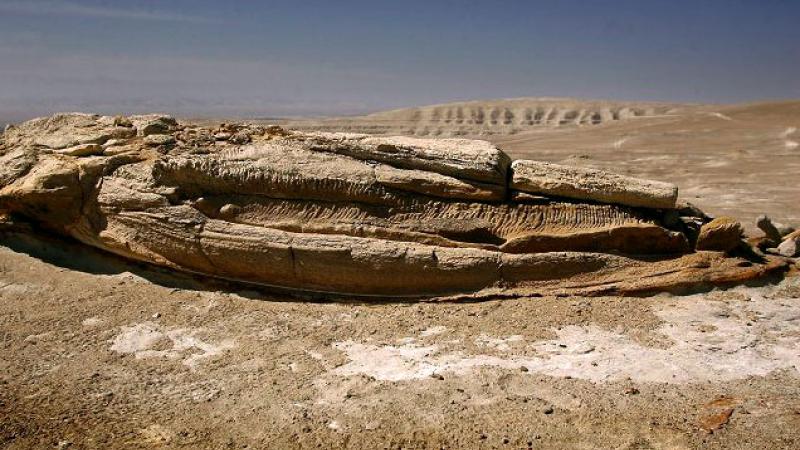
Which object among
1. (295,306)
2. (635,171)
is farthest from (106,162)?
(635,171)

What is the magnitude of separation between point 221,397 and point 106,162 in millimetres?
3711

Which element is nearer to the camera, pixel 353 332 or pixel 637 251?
pixel 353 332

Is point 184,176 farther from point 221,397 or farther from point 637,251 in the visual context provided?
point 637,251

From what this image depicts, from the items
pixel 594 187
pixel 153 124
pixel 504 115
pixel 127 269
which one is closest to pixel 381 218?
pixel 594 187

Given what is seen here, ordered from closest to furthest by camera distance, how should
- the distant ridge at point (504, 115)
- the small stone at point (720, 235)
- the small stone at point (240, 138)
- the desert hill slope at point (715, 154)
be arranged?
1. the small stone at point (720, 235)
2. the small stone at point (240, 138)
3. the desert hill slope at point (715, 154)
4. the distant ridge at point (504, 115)

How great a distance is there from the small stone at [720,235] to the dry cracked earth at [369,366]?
56 cm

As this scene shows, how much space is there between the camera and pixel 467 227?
6.80 metres

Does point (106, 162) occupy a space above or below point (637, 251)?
above

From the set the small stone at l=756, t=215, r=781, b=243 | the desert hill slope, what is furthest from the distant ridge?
the small stone at l=756, t=215, r=781, b=243

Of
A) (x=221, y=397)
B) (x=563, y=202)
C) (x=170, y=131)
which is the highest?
(x=170, y=131)

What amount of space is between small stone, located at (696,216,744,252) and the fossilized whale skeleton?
0.51 feet

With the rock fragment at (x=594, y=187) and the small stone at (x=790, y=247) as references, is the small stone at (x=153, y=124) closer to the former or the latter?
the rock fragment at (x=594, y=187)

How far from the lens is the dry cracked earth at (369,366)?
445cm

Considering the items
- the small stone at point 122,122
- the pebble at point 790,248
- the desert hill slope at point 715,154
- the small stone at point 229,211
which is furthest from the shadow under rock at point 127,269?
the desert hill slope at point 715,154
